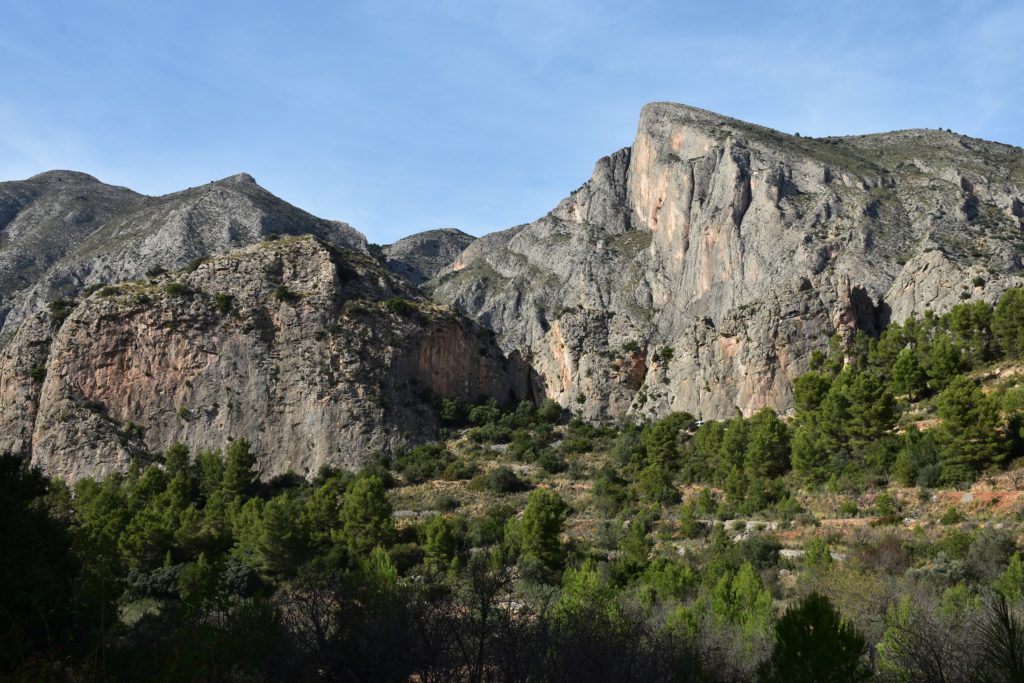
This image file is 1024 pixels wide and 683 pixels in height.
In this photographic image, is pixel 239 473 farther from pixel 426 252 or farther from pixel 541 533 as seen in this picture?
pixel 426 252

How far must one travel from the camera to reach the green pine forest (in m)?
15.4

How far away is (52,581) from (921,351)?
56826mm

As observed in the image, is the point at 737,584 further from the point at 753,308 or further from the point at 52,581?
the point at 753,308

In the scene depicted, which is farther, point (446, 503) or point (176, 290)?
point (176, 290)

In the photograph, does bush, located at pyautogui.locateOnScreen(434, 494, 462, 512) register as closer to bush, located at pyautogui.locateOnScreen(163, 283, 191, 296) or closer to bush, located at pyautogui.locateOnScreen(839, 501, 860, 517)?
bush, located at pyautogui.locateOnScreen(839, 501, 860, 517)

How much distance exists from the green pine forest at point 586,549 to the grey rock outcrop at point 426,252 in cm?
8106

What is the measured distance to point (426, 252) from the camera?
162m

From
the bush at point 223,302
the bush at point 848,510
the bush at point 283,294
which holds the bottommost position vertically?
the bush at point 848,510

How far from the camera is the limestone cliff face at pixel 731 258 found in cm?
6919

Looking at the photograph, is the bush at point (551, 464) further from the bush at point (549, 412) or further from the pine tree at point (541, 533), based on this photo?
the pine tree at point (541, 533)

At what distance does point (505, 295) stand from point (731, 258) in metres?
35.5

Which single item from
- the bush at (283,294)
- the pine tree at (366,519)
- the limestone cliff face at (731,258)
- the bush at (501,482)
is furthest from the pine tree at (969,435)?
the bush at (283,294)

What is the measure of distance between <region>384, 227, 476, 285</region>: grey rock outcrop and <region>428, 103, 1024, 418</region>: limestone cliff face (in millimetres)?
27451

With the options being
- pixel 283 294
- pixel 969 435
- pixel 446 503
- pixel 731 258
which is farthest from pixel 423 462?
pixel 731 258
